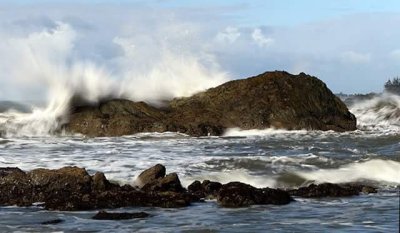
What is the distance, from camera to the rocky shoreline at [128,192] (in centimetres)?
1101

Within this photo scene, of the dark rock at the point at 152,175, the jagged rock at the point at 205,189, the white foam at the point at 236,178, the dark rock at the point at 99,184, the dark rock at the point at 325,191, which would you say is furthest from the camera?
the white foam at the point at 236,178

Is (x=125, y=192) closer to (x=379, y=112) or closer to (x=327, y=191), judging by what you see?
(x=327, y=191)

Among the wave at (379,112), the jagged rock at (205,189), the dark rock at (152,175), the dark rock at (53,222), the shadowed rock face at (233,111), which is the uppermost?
the wave at (379,112)

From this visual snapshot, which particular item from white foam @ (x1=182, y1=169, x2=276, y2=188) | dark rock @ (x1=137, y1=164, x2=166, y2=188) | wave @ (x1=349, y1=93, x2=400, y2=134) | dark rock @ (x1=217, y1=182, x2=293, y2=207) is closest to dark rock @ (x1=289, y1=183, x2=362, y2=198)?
dark rock @ (x1=217, y1=182, x2=293, y2=207)

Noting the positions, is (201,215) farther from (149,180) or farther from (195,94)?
(195,94)

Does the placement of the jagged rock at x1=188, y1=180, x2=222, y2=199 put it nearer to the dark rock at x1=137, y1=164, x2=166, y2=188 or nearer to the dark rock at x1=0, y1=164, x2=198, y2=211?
the dark rock at x1=0, y1=164, x2=198, y2=211

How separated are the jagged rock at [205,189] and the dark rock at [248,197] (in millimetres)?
312

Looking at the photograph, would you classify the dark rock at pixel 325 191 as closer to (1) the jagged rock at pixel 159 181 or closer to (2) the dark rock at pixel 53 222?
(1) the jagged rock at pixel 159 181

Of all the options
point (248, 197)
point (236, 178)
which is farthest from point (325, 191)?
point (236, 178)

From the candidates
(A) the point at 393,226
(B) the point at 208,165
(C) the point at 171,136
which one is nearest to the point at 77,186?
(B) the point at 208,165

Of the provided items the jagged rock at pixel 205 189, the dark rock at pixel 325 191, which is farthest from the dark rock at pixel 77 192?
the dark rock at pixel 325 191

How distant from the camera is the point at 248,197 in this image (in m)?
11.1

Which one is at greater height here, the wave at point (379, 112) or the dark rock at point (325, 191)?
the wave at point (379, 112)

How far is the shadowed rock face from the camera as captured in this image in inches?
909
